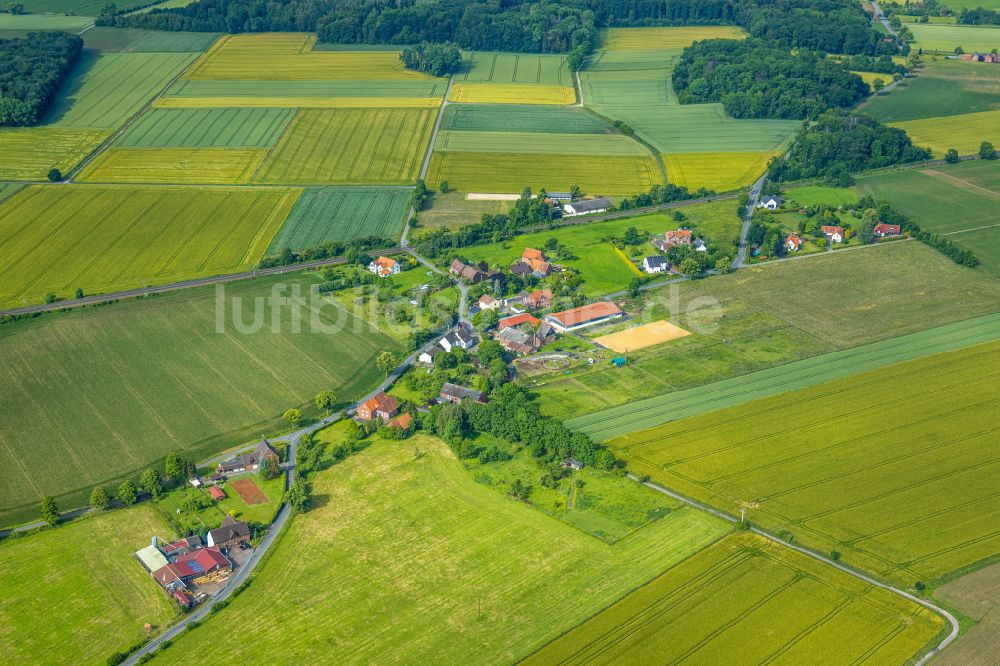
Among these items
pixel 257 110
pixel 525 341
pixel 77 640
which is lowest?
pixel 77 640

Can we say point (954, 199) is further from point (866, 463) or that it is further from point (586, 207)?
point (866, 463)

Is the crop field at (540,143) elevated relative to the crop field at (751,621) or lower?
elevated

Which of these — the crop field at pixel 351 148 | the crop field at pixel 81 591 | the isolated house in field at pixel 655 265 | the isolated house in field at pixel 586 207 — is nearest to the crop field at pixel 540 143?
the crop field at pixel 351 148

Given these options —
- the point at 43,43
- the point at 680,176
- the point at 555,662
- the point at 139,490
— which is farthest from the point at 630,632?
the point at 43,43

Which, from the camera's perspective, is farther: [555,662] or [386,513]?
[386,513]

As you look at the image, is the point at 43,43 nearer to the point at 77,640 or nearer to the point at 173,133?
the point at 173,133

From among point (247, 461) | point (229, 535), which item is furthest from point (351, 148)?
point (229, 535)

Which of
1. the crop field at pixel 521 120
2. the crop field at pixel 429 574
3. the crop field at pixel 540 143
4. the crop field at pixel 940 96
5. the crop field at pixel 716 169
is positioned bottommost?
the crop field at pixel 429 574

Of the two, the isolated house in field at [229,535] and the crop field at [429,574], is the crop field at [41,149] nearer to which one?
the crop field at [429,574]
